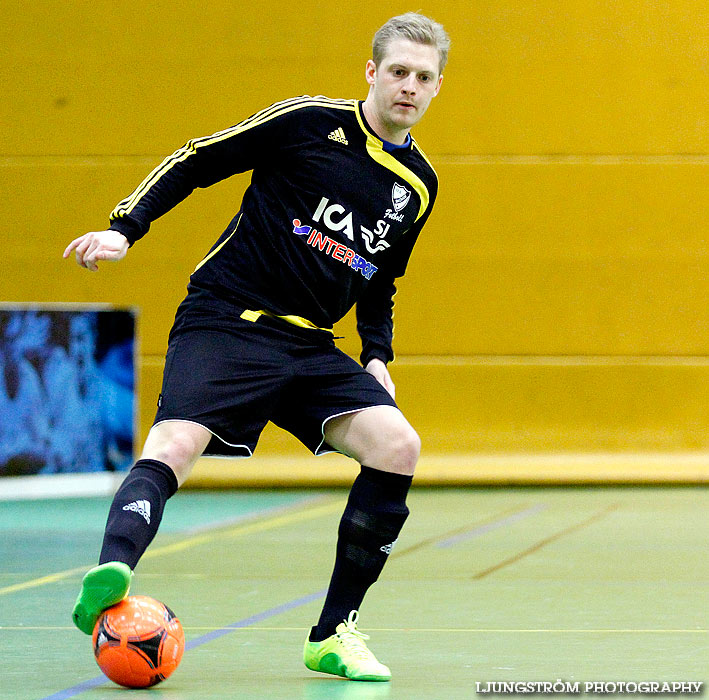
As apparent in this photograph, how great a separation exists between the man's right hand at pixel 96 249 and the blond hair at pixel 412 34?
3.05ft

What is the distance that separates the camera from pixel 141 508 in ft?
10.8

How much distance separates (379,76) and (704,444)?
795 cm

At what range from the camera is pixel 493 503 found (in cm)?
952

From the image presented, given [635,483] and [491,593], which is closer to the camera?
A: [491,593]

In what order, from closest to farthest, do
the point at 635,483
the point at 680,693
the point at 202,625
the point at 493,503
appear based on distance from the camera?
1. the point at 680,693
2. the point at 202,625
3. the point at 493,503
4. the point at 635,483

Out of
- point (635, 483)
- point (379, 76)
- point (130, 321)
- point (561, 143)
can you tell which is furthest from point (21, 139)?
point (379, 76)

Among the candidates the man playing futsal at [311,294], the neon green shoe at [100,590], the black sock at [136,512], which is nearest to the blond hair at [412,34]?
the man playing futsal at [311,294]

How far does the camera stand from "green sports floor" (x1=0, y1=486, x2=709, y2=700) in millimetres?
3617

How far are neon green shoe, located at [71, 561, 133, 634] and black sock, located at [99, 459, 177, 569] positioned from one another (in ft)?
0.20

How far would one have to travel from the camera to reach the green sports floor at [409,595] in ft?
11.9

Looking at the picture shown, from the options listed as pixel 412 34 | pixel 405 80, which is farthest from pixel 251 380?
pixel 412 34

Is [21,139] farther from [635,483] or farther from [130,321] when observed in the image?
[635,483]

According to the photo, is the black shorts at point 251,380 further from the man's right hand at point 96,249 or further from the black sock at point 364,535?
the man's right hand at point 96,249

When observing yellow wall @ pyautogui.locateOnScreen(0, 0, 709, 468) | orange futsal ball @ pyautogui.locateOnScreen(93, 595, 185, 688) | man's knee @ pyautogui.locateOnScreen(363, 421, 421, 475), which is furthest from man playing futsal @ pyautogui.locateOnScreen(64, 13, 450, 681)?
yellow wall @ pyautogui.locateOnScreen(0, 0, 709, 468)
